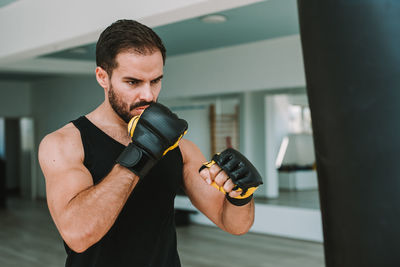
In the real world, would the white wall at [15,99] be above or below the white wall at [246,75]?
above

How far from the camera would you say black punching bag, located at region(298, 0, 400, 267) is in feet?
1.66

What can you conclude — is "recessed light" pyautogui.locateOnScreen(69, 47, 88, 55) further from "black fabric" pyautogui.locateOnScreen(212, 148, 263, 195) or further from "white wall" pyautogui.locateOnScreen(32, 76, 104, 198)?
"black fabric" pyautogui.locateOnScreen(212, 148, 263, 195)

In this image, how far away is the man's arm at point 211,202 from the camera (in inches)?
51.6

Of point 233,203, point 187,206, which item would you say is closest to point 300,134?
point 187,206

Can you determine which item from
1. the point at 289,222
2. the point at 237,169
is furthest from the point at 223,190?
the point at 289,222

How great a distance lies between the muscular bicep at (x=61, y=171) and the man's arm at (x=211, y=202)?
0.37 m

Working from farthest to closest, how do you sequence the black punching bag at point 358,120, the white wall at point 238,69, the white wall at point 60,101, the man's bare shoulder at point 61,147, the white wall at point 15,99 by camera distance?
1. the white wall at point 15,99
2. the white wall at point 60,101
3. the white wall at point 238,69
4. the man's bare shoulder at point 61,147
5. the black punching bag at point 358,120

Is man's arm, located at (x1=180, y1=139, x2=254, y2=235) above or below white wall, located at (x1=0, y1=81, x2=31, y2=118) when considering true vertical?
below

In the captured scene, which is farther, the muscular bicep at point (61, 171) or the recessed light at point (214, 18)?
the recessed light at point (214, 18)

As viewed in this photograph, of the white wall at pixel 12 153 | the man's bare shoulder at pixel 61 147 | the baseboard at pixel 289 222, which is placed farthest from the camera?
the white wall at pixel 12 153

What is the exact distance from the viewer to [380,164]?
1.68 feet

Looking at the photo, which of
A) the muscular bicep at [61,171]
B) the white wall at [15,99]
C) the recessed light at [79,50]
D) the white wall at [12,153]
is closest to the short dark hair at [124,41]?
the muscular bicep at [61,171]

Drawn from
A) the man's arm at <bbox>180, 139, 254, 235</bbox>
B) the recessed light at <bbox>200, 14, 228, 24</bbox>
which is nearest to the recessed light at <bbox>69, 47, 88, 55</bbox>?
the recessed light at <bbox>200, 14, 228, 24</bbox>

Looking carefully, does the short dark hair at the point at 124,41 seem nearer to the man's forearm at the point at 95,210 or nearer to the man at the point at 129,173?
the man at the point at 129,173
